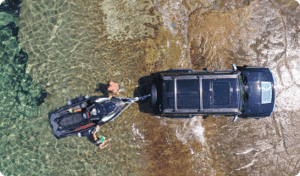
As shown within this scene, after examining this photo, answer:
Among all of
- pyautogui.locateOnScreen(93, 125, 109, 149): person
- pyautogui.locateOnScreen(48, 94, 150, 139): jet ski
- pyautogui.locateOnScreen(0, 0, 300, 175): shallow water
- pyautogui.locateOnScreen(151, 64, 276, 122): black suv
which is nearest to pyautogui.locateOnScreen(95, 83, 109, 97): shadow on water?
pyautogui.locateOnScreen(0, 0, 300, 175): shallow water

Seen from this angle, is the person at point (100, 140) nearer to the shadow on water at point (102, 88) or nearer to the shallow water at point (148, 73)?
the shallow water at point (148, 73)

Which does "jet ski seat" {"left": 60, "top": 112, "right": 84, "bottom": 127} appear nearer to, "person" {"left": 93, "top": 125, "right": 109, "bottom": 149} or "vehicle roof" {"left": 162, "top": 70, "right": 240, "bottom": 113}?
"person" {"left": 93, "top": 125, "right": 109, "bottom": 149}

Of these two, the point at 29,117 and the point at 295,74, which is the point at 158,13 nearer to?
the point at 295,74

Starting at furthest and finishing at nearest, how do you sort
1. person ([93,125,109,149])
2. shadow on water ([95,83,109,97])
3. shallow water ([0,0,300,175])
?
1. shadow on water ([95,83,109,97])
2. shallow water ([0,0,300,175])
3. person ([93,125,109,149])

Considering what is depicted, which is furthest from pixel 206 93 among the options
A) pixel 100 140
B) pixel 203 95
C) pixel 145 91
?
pixel 100 140

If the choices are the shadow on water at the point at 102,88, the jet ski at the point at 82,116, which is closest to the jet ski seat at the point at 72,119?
the jet ski at the point at 82,116

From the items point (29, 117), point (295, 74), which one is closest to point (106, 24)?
point (29, 117)

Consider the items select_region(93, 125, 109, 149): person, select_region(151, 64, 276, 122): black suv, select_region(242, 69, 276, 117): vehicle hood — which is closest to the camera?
select_region(151, 64, 276, 122): black suv

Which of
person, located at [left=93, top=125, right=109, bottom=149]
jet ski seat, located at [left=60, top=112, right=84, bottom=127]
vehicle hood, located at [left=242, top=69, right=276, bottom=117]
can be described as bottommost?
person, located at [left=93, top=125, right=109, bottom=149]
